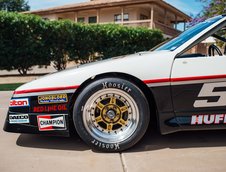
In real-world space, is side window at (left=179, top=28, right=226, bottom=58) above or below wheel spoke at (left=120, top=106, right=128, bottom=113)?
above

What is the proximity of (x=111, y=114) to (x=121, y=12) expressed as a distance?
26117 millimetres

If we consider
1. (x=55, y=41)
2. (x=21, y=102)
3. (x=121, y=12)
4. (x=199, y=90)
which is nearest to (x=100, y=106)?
(x=21, y=102)

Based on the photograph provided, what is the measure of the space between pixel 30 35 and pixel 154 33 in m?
8.22

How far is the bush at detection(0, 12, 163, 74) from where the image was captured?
1187 cm

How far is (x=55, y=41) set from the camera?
13266 mm

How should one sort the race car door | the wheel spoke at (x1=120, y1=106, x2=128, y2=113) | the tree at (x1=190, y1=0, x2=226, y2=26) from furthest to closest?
the tree at (x1=190, y1=0, x2=226, y2=26), the wheel spoke at (x1=120, y1=106, x2=128, y2=113), the race car door

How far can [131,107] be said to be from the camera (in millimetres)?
3199

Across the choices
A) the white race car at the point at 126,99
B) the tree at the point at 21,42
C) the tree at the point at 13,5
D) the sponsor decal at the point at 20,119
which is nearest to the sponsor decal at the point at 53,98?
the white race car at the point at 126,99

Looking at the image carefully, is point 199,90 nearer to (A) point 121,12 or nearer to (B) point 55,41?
(B) point 55,41

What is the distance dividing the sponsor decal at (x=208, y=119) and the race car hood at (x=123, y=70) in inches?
22.2

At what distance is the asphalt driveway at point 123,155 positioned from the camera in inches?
110

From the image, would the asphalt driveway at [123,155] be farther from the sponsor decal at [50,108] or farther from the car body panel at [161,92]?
the sponsor decal at [50,108]

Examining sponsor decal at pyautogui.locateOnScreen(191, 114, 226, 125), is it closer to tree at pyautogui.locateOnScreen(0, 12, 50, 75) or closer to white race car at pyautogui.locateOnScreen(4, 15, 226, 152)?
white race car at pyautogui.locateOnScreen(4, 15, 226, 152)

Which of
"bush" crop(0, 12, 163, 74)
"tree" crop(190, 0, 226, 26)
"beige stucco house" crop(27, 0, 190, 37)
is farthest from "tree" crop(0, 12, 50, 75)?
"beige stucco house" crop(27, 0, 190, 37)
